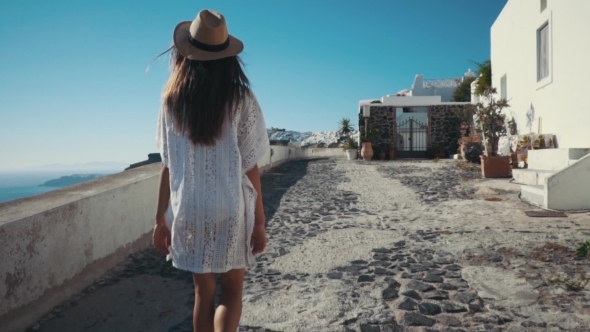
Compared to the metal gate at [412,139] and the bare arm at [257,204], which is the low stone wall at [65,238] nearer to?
the bare arm at [257,204]

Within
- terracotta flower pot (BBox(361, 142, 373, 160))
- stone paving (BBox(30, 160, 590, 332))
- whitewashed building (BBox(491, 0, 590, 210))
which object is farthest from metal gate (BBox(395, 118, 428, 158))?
stone paving (BBox(30, 160, 590, 332))

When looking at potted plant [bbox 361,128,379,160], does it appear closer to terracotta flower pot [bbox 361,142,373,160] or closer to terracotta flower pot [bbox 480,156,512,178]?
terracotta flower pot [bbox 361,142,373,160]

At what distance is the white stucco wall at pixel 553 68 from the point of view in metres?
6.46

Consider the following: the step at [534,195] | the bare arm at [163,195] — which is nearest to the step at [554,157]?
the step at [534,195]

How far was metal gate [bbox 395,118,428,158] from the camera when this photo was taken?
18344 mm

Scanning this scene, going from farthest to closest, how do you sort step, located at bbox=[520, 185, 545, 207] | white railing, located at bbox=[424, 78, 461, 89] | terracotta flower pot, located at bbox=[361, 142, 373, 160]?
white railing, located at bbox=[424, 78, 461, 89], terracotta flower pot, located at bbox=[361, 142, 373, 160], step, located at bbox=[520, 185, 545, 207]

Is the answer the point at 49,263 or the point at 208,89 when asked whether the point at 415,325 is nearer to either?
the point at 208,89

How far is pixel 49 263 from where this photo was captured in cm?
256

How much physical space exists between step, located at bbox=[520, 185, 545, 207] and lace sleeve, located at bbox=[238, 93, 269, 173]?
4.97 metres

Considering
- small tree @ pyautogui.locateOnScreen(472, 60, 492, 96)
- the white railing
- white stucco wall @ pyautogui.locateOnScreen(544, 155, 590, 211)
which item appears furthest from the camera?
the white railing

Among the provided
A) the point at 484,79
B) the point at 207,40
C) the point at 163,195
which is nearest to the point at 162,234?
the point at 163,195

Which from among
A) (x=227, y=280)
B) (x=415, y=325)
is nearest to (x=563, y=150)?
(x=415, y=325)

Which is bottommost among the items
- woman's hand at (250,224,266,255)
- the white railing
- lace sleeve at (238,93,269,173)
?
woman's hand at (250,224,266,255)

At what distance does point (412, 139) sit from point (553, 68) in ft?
36.7
